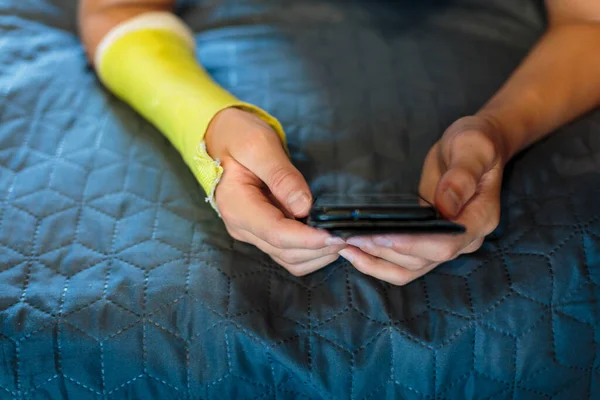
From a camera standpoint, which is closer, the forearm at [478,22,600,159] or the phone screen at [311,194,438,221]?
the phone screen at [311,194,438,221]

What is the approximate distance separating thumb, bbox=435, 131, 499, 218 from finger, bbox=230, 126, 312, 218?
0.11 m

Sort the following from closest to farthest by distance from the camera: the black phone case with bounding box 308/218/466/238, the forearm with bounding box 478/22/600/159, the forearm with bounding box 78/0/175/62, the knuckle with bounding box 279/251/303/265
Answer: the black phone case with bounding box 308/218/466/238, the knuckle with bounding box 279/251/303/265, the forearm with bounding box 478/22/600/159, the forearm with bounding box 78/0/175/62

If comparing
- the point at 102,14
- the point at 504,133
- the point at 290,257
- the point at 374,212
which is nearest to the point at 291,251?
the point at 290,257

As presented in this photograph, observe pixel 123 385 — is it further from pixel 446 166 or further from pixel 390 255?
pixel 446 166

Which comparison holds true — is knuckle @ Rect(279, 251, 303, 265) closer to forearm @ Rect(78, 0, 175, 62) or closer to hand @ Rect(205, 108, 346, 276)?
hand @ Rect(205, 108, 346, 276)

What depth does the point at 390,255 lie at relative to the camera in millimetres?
459

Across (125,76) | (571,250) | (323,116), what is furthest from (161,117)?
(571,250)

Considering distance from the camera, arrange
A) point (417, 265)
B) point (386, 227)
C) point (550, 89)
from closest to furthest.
Result: point (386, 227)
point (417, 265)
point (550, 89)

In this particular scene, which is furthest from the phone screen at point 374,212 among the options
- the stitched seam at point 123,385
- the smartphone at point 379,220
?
the stitched seam at point 123,385

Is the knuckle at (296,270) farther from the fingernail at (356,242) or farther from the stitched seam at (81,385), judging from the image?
the stitched seam at (81,385)

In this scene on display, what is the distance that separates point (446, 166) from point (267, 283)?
203 millimetres

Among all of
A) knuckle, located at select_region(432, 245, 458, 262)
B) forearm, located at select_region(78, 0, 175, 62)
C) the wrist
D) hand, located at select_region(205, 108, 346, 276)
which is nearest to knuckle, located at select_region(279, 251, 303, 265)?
hand, located at select_region(205, 108, 346, 276)

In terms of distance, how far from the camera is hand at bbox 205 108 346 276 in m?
0.45

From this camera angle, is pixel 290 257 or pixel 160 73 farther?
pixel 160 73
